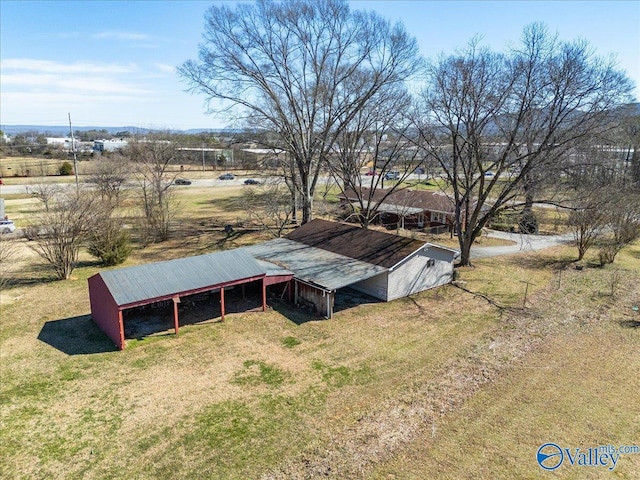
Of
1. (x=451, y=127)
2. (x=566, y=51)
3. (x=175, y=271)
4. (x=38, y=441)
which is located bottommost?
(x=38, y=441)

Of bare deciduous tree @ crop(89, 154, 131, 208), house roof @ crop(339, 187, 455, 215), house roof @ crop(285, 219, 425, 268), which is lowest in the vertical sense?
house roof @ crop(285, 219, 425, 268)

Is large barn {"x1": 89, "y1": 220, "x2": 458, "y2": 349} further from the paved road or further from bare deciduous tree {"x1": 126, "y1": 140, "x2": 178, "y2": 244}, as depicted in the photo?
bare deciduous tree {"x1": 126, "y1": 140, "x2": 178, "y2": 244}

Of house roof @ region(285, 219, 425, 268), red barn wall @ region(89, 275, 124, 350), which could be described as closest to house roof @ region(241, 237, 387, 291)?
house roof @ region(285, 219, 425, 268)

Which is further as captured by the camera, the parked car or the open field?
the parked car

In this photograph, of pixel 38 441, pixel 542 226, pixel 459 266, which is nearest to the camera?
pixel 38 441

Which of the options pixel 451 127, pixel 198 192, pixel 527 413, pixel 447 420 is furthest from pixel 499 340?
pixel 198 192

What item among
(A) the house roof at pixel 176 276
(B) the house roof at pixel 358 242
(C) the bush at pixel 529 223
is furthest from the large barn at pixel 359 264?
(C) the bush at pixel 529 223

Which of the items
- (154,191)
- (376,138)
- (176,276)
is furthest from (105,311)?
(376,138)

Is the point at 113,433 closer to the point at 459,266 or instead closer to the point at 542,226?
the point at 459,266
